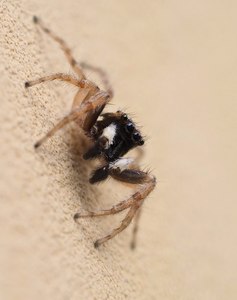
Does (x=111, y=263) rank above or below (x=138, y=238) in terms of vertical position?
below

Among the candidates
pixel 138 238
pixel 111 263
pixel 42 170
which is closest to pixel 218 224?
pixel 138 238

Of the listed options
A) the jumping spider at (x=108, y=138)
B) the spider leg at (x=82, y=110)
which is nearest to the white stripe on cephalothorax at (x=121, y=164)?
the jumping spider at (x=108, y=138)

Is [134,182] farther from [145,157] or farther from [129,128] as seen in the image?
[145,157]

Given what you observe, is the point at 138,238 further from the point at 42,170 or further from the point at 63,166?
the point at 42,170

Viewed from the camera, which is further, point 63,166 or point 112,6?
point 112,6

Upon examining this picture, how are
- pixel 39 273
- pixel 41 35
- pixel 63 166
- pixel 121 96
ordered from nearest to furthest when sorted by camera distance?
pixel 39 273 < pixel 63 166 < pixel 41 35 < pixel 121 96

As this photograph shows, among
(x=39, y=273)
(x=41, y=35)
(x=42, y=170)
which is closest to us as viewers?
(x=39, y=273)

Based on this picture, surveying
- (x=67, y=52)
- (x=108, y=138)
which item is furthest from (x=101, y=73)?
(x=108, y=138)
